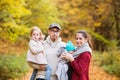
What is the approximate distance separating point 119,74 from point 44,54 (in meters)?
9.10

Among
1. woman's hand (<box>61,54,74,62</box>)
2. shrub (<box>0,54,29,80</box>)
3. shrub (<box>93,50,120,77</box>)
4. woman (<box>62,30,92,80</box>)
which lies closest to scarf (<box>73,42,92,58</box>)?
woman (<box>62,30,92,80</box>)

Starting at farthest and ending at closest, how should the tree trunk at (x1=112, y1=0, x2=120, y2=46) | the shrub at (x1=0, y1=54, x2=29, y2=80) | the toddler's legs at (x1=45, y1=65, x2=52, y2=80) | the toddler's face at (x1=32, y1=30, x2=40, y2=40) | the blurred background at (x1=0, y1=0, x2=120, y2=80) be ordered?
1. the tree trunk at (x1=112, y1=0, x2=120, y2=46)
2. the blurred background at (x1=0, y1=0, x2=120, y2=80)
3. the shrub at (x1=0, y1=54, x2=29, y2=80)
4. the toddler's face at (x1=32, y1=30, x2=40, y2=40)
5. the toddler's legs at (x1=45, y1=65, x2=52, y2=80)

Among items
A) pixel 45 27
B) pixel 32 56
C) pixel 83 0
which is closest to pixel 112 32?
pixel 83 0

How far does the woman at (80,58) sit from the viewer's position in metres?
5.29

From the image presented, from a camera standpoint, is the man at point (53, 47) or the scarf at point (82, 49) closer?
the scarf at point (82, 49)

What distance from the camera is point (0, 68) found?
11219 mm

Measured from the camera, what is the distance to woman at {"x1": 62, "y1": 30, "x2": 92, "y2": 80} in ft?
17.4

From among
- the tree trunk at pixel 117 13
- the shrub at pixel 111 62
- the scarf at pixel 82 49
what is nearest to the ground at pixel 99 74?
the shrub at pixel 111 62

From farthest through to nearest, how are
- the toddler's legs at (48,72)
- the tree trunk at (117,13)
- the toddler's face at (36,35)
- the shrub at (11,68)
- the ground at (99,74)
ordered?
the tree trunk at (117,13), the ground at (99,74), the shrub at (11,68), the toddler's face at (36,35), the toddler's legs at (48,72)

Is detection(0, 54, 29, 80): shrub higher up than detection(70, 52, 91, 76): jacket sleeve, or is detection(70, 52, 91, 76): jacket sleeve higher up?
detection(70, 52, 91, 76): jacket sleeve

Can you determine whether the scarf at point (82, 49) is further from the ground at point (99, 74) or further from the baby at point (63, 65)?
the ground at point (99, 74)

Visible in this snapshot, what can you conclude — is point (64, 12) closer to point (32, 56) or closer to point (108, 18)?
point (108, 18)

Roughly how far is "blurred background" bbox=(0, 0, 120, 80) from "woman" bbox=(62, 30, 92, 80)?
6306 mm

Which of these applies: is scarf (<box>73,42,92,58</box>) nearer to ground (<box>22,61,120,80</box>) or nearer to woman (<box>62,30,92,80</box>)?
woman (<box>62,30,92,80</box>)
